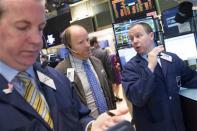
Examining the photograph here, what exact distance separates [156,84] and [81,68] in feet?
2.53

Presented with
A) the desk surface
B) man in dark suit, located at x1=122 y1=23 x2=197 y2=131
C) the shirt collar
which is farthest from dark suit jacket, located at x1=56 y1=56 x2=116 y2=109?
the shirt collar

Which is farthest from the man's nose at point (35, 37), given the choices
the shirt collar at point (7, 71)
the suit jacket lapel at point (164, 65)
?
the suit jacket lapel at point (164, 65)

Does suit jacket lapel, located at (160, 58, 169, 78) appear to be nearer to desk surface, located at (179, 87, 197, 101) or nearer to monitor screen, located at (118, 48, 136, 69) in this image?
desk surface, located at (179, 87, 197, 101)

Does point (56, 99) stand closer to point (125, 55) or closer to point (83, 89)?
point (83, 89)

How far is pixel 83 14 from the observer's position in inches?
543

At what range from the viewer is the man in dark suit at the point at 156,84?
125 inches

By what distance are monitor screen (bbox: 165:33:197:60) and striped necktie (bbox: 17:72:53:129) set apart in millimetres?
2403

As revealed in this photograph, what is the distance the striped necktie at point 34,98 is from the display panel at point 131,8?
167 inches

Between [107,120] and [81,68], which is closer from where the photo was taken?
[107,120]

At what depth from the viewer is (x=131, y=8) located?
5816mm

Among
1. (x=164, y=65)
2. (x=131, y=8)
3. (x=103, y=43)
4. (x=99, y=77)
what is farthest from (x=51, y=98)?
(x=103, y=43)

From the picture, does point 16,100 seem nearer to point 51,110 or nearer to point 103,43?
point 51,110

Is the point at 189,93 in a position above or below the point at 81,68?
below

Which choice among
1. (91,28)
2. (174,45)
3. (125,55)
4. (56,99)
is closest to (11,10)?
(56,99)
